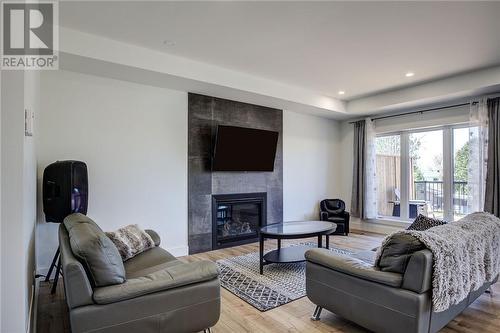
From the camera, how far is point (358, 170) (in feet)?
20.8

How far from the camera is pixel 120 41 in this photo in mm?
3293

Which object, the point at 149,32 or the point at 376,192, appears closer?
the point at 149,32

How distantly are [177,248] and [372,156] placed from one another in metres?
4.34

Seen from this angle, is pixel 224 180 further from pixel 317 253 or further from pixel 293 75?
pixel 317 253

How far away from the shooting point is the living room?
185cm

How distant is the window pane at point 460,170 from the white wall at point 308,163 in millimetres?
2316

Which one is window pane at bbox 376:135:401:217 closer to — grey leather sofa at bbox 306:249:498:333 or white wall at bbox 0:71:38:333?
grey leather sofa at bbox 306:249:498:333

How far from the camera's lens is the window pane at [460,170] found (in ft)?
16.5

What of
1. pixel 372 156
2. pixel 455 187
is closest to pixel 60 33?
pixel 372 156

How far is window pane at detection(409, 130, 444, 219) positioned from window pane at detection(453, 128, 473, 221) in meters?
0.22

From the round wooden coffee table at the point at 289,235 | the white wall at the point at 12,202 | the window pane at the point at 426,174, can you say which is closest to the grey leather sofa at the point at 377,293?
the round wooden coffee table at the point at 289,235

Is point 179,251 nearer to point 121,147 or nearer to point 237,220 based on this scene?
point 237,220

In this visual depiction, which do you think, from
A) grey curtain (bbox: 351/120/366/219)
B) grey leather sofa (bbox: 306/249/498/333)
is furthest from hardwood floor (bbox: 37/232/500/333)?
grey curtain (bbox: 351/120/366/219)

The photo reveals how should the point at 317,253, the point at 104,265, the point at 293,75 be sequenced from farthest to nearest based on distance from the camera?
1. the point at 293,75
2. the point at 317,253
3. the point at 104,265
